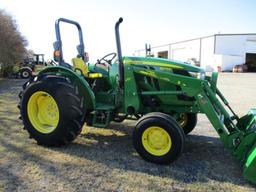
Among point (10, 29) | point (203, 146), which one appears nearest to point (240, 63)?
point (10, 29)

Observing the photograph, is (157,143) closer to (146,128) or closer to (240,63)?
(146,128)

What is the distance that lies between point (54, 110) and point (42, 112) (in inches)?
9.1

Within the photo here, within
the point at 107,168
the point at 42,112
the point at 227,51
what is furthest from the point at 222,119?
the point at 227,51

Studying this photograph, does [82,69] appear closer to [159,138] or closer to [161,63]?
[161,63]

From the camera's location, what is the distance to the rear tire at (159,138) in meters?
3.88

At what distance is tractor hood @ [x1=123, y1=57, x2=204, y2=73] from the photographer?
446 centimetres

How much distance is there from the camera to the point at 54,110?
4.89 metres

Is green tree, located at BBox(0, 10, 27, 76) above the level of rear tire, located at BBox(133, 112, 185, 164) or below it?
above

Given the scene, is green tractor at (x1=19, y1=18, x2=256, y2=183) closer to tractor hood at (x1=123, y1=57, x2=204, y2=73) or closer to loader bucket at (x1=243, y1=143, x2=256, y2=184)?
tractor hood at (x1=123, y1=57, x2=204, y2=73)

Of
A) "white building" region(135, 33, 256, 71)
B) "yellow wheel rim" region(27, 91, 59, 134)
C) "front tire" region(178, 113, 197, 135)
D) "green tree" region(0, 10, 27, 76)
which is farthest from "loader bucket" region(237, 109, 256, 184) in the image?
"white building" region(135, 33, 256, 71)

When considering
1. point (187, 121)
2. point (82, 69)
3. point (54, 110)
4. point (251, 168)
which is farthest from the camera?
point (187, 121)

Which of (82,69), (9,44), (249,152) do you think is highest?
(9,44)

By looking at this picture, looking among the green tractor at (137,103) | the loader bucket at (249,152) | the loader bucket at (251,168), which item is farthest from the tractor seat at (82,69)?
the loader bucket at (251,168)

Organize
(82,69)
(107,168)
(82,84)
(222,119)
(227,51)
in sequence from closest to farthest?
(107,168)
(222,119)
(82,84)
(82,69)
(227,51)
